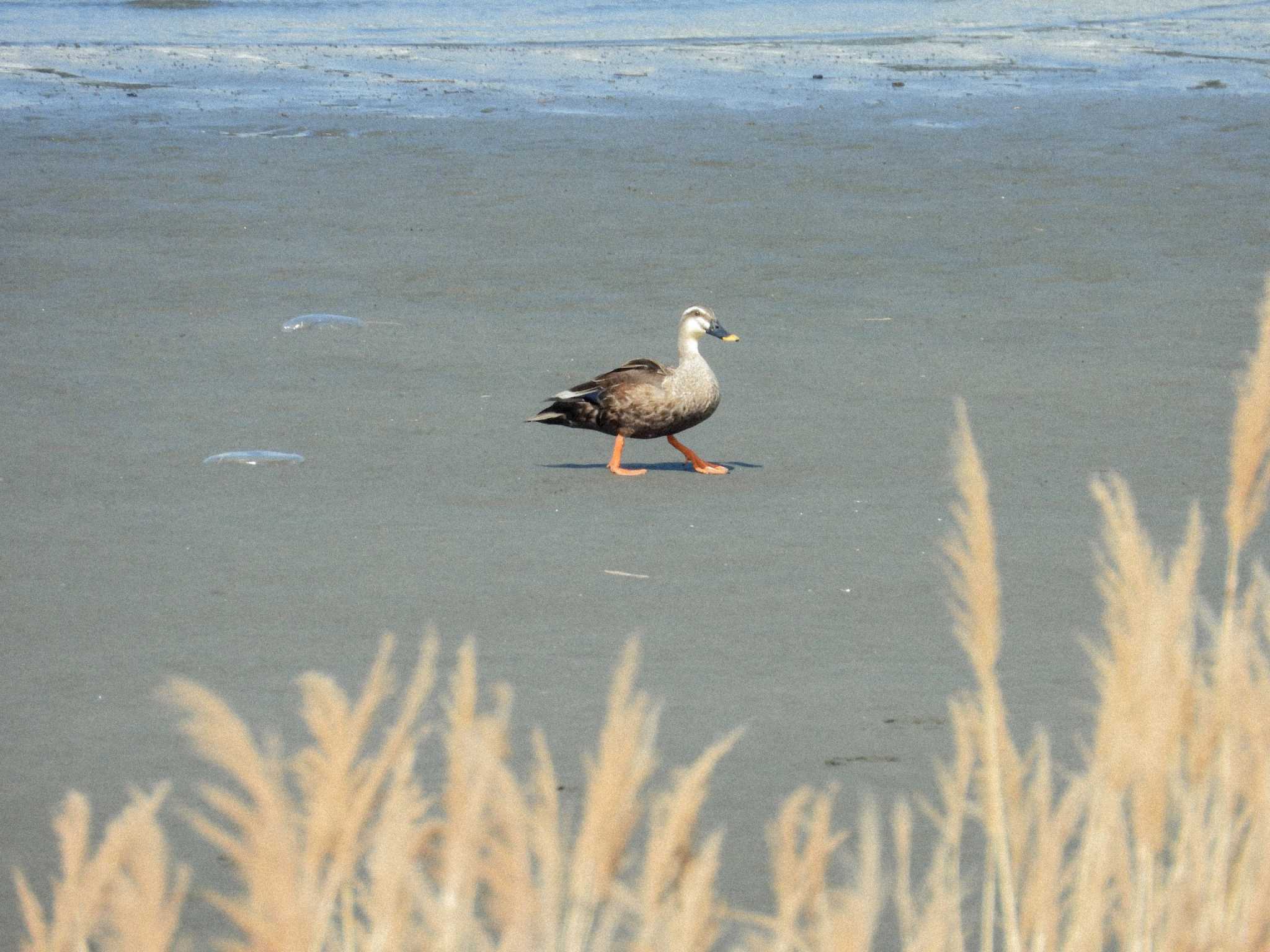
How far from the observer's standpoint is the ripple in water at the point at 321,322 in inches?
472

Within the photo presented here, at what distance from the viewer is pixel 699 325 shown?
9.20 meters

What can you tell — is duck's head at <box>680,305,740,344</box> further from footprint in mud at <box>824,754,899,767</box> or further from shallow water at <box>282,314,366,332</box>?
footprint in mud at <box>824,754,899,767</box>

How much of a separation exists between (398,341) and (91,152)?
7.89 metres

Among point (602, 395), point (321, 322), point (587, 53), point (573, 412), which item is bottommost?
point (573, 412)

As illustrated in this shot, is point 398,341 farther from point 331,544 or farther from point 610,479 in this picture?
point 331,544

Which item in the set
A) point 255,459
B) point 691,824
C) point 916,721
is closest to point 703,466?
point 255,459

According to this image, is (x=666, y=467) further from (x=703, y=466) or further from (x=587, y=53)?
(x=587, y=53)

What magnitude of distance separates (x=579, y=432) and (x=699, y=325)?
1386 millimetres

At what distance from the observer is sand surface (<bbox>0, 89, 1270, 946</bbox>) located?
5.97 metres

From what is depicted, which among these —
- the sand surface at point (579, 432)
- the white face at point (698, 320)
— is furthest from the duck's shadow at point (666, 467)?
the white face at point (698, 320)

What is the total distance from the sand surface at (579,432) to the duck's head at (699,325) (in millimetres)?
623

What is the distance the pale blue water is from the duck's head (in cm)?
1278

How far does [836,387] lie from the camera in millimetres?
10516

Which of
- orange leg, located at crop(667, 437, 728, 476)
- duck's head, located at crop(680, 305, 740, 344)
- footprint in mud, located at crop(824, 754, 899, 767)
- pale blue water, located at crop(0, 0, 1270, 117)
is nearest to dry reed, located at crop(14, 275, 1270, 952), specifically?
footprint in mud, located at crop(824, 754, 899, 767)
